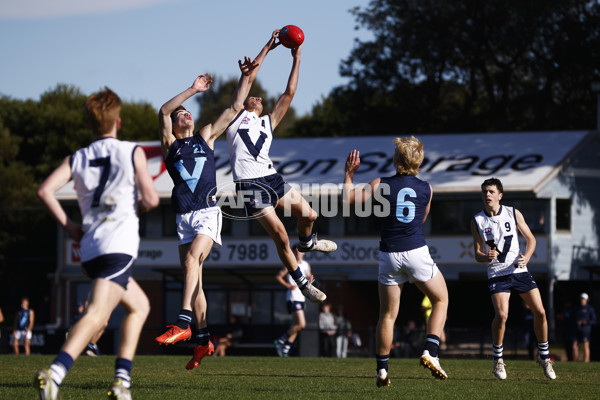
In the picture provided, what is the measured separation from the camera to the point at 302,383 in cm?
1095

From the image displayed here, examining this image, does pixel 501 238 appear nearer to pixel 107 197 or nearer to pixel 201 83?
pixel 201 83

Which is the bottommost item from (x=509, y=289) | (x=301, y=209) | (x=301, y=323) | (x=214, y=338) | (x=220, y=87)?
(x=214, y=338)

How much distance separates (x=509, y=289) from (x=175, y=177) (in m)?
4.56

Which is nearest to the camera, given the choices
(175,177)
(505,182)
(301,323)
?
(175,177)

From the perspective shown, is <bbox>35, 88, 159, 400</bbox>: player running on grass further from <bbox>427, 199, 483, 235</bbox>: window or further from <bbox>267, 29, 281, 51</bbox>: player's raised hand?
<bbox>427, 199, 483, 235</bbox>: window

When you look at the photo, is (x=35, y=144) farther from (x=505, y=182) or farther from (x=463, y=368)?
(x=463, y=368)

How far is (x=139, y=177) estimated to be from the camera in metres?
7.25

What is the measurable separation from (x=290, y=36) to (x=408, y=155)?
2.66 m

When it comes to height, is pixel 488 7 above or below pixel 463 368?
above

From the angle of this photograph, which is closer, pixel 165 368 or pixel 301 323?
pixel 165 368

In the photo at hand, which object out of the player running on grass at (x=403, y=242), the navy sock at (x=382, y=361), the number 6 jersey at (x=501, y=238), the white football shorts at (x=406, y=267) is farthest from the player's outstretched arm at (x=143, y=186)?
the number 6 jersey at (x=501, y=238)

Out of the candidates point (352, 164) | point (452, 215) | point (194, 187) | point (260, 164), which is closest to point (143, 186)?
point (352, 164)

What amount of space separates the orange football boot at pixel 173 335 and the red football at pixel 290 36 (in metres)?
3.65

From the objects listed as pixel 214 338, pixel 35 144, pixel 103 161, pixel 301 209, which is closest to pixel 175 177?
pixel 301 209
